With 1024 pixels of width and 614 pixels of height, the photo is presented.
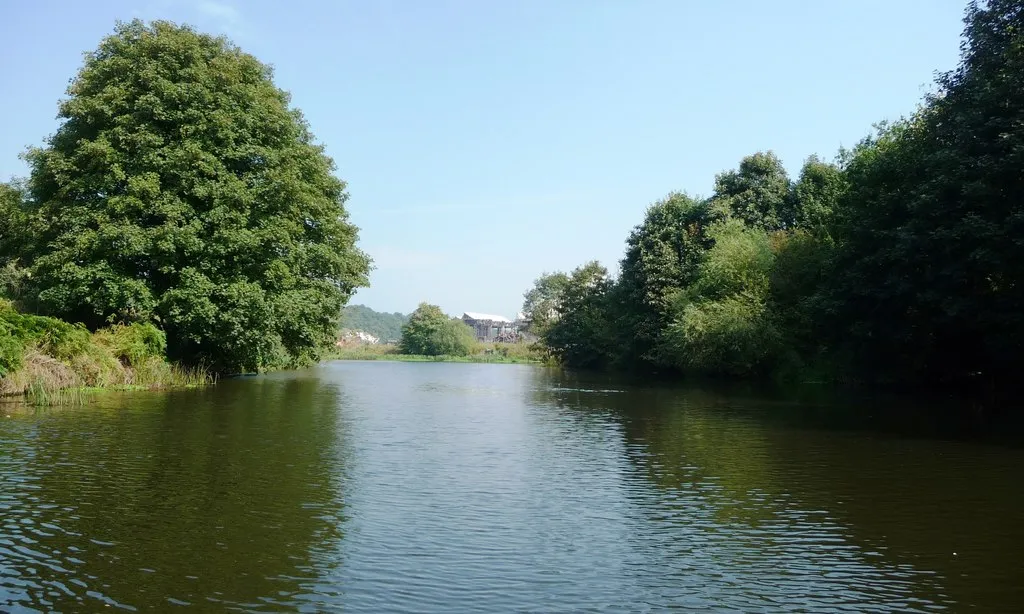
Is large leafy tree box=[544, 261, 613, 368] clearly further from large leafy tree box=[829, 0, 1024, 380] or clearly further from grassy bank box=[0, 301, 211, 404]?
grassy bank box=[0, 301, 211, 404]

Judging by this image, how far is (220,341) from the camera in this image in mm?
39094

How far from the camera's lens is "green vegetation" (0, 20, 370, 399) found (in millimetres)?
35938

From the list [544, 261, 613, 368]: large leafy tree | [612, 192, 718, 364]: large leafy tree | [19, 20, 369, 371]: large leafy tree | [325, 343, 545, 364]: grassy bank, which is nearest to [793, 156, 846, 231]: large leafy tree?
[612, 192, 718, 364]: large leafy tree

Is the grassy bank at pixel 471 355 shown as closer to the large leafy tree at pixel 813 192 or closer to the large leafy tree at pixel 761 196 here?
the large leafy tree at pixel 761 196

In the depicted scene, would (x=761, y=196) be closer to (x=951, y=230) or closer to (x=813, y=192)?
(x=813, y=192)

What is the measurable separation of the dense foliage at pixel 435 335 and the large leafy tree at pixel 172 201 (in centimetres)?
12135

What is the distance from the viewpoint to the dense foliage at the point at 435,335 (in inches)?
6467

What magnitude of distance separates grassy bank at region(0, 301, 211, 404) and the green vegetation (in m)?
0.13

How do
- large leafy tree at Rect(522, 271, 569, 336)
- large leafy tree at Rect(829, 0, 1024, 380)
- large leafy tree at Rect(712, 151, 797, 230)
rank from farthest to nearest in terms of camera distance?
large leafy tree at Rect(522, 271, 569, 336), large leafy tree at Rect(712, 151, 797, 230), large leafy tree at Rect(829, 0, 1024, 380)

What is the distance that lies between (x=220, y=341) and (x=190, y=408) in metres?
10.9

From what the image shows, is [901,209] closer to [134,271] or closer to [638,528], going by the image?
[638,528]

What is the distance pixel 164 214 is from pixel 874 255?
34.5 metres

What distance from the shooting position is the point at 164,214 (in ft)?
121

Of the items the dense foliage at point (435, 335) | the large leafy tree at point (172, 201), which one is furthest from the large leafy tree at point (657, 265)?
the dense foliage at point (435, 335)
